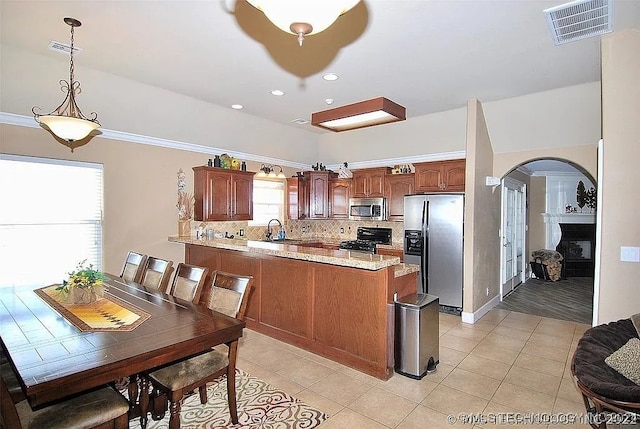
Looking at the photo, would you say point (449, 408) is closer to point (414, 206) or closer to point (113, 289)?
point (113, 289)

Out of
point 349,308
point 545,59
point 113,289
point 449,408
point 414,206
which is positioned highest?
point 545,59

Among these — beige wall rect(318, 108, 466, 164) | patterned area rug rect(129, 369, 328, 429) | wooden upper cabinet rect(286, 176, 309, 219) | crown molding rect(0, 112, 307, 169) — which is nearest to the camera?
patterned area rug rect(129, 369, 328, 429)

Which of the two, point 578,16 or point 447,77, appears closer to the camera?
point 578,16

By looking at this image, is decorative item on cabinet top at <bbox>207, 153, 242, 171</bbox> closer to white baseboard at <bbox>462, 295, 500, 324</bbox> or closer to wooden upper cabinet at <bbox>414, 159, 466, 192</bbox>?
wooden upper cabinet at <bbox>414, 159, 466, 192</bbox>

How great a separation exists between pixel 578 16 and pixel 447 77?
147cm

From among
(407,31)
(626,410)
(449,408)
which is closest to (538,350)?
(449,408)

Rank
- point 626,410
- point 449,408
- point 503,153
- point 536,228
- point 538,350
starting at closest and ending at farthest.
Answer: point 626,410
point 449,408
point 538,350
point 503,153
point 536,228

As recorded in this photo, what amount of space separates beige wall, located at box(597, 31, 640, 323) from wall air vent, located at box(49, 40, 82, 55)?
17.0 ft

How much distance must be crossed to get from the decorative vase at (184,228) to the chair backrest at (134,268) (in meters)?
1.55

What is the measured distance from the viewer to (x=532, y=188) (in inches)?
352

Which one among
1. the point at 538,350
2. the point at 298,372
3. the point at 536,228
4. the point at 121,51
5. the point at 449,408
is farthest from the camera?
the point at 536,228

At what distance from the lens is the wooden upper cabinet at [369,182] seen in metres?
6.43

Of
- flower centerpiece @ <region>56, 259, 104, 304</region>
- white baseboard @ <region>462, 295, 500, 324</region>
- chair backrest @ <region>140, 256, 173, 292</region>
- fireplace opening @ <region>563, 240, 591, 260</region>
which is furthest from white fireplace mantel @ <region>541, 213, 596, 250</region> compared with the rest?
flower centerpiece @ <region>56, 259, 104, 304</region>

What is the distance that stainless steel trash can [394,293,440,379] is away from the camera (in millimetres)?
3195
